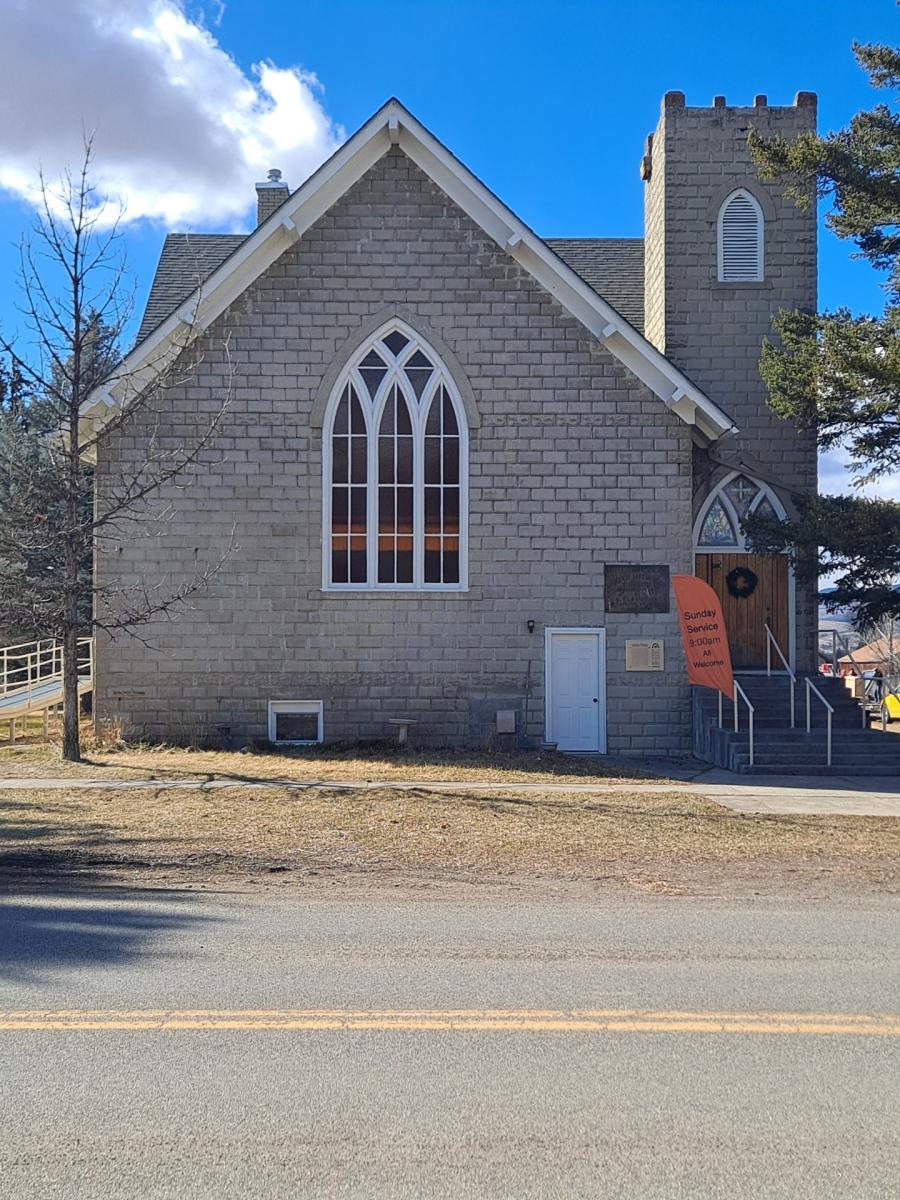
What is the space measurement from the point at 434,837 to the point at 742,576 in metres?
10.0

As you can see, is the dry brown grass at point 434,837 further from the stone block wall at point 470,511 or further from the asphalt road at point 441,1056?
the stone block wall at point 470,511

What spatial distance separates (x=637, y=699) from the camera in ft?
56.7

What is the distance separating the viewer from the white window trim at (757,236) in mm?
19000

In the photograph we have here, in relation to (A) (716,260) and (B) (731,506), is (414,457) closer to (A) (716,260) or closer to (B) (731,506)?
(B) (731,506)

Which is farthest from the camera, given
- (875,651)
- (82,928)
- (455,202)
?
(875,651)

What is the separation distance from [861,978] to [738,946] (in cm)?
85

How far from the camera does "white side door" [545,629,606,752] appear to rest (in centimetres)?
1730

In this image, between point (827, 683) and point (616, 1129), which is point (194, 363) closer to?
point (827, 683)

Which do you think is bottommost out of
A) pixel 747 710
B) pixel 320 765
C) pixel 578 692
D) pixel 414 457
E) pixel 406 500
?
pixel 320 765

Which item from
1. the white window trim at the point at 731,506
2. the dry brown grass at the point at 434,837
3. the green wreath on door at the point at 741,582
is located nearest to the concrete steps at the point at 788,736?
the green wreath on door at the point at 741,582

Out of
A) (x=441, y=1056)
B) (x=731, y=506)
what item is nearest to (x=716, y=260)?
(x=731, y=506)

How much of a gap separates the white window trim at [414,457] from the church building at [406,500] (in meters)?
0.05

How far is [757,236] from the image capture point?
19.1 m

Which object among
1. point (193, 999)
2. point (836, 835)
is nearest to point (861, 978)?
point (193, 999)
